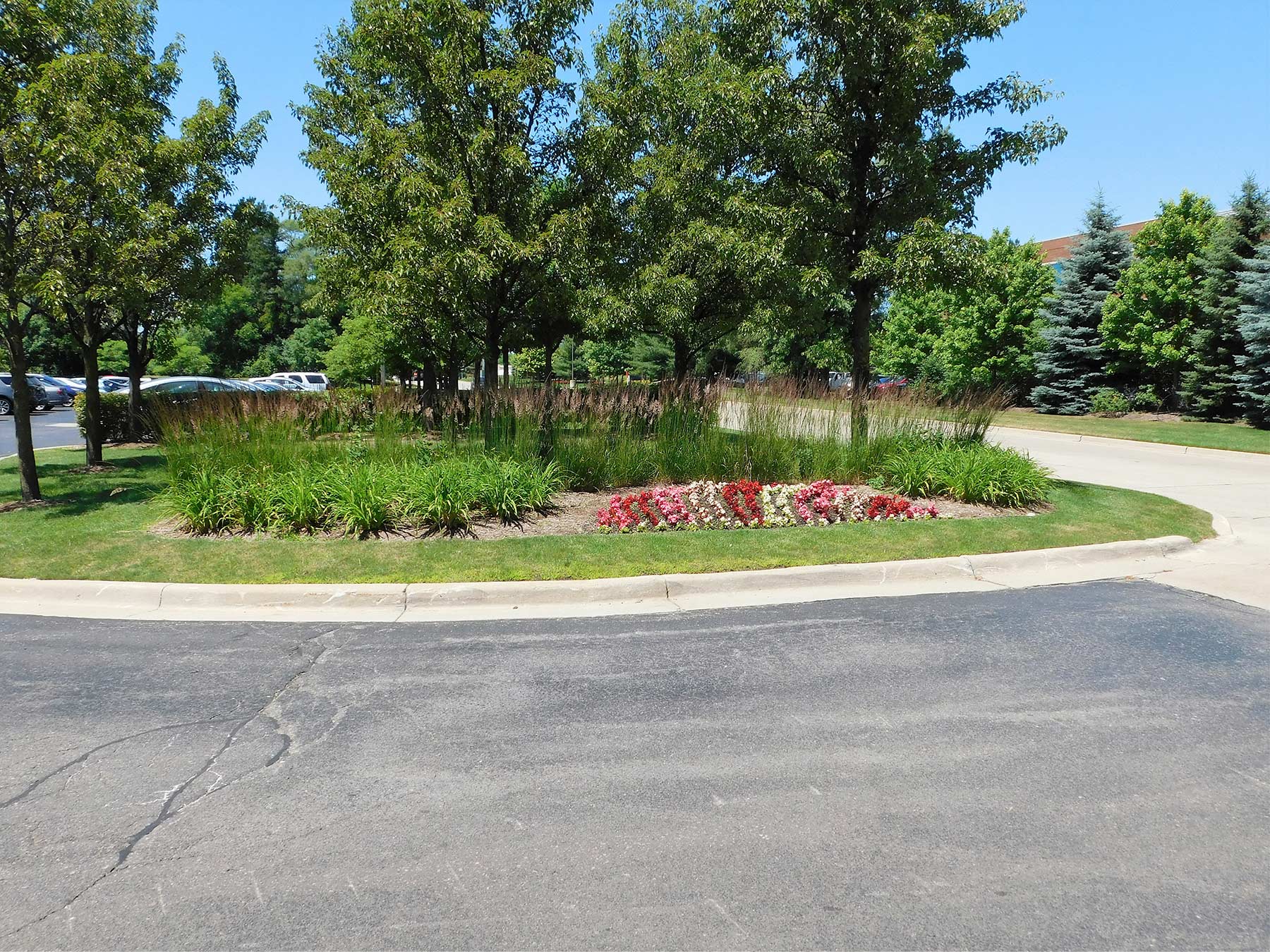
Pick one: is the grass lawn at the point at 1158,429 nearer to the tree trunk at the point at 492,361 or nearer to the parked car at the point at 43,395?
the tree trunk at the point at 492,361

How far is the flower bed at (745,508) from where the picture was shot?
898cm

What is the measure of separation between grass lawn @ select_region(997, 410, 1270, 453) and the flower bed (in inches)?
400

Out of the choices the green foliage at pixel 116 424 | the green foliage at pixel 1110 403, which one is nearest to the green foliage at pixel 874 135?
the green foliage at pixel 116 424

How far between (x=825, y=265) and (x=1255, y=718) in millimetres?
8062

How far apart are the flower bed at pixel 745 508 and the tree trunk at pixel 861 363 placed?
172 cm

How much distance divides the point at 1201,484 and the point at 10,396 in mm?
35476

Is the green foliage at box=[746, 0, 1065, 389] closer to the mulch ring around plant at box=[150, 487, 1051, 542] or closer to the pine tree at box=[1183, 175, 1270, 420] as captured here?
the mulch ring around plant at box=[150, 487, 1051, 542]

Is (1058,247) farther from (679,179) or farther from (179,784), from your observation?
(179,784)

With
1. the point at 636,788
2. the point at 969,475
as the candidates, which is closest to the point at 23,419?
the point at 636,788

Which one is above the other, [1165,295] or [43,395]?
[1165,295]

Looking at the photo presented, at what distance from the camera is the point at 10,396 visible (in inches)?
1154

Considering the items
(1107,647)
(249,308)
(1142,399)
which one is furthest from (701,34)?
(249,308)

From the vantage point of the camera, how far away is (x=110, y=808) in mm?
3539

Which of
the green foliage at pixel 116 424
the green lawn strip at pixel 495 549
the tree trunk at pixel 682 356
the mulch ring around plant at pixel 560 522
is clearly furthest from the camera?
the tree trunk at pixel 682 356
